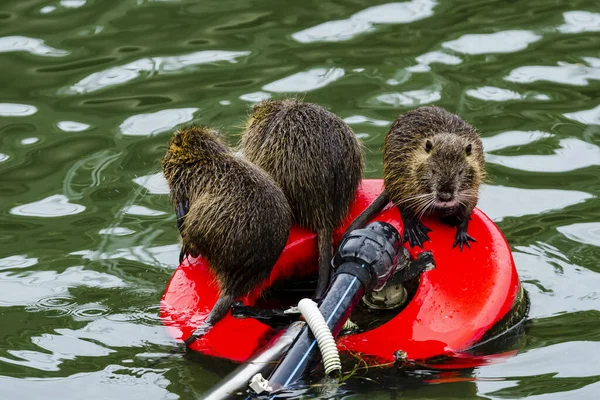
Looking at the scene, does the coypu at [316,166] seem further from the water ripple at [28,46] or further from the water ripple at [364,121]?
the water ripple at [28,46]

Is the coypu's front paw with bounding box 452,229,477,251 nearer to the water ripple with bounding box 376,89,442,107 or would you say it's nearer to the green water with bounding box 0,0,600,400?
the green water with bounding box 0,0,600,400

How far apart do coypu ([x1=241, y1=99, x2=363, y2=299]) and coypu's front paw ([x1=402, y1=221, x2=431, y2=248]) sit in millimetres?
355

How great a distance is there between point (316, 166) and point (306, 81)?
10.3 ft

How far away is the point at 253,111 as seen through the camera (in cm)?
602

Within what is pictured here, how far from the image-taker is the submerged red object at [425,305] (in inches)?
194

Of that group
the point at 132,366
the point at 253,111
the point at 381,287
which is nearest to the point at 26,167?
the point at 253,111

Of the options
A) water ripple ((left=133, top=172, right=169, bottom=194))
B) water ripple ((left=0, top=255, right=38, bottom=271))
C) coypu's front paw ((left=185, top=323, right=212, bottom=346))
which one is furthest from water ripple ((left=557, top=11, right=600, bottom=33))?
coypu's front paw ((left=185, top=323, right=212, bottom=346))

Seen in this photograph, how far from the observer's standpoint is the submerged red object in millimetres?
4922

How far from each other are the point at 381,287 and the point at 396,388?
48cm

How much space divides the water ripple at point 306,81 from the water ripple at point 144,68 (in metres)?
0.61

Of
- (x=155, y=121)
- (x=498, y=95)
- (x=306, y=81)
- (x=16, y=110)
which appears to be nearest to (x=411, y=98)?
(x=498, y=95)

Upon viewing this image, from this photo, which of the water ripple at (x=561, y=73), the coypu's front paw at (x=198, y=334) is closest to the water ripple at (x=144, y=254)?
the coypu's front paw at (x=198, y=334)

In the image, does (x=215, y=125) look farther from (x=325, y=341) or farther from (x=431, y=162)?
(x=325, y=341)

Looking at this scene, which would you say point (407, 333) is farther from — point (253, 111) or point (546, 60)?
point (546, 60)
